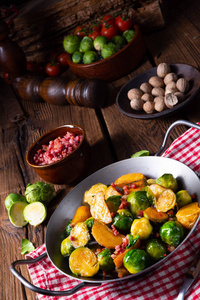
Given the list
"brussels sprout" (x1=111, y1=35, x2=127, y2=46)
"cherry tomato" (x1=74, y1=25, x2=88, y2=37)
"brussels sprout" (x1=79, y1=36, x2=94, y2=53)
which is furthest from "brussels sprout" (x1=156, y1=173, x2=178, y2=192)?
"cherry tomato" (x1=74, y1=25, x2=88, y2=37)

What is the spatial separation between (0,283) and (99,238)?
0.76 meters

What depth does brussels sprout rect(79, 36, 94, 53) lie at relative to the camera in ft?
10.1

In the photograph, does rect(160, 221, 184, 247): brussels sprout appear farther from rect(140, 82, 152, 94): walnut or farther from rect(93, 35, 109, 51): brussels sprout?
rect(93, 35, 109, 51): brussels sprout

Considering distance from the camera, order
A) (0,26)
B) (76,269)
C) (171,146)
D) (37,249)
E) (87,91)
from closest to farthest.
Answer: (76,269) < (37,249) < (171,146) < (87,91) < (0,26)

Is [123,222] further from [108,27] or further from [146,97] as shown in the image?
[108,27]

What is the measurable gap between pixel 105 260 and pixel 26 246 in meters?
0.75

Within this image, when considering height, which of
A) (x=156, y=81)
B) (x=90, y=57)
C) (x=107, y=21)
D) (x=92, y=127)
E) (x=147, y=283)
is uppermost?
(x=107, y=21)

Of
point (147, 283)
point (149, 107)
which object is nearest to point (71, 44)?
point (149, 107)

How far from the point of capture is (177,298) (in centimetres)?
140

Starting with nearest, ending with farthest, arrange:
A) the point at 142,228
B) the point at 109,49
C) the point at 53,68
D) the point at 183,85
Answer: the point at 142,228
the point at 183,85
the point at 109,49
the point at 53,68

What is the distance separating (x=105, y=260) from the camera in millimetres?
1469

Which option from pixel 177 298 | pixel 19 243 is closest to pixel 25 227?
pixel 19 243

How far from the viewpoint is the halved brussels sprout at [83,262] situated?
58.8 inches

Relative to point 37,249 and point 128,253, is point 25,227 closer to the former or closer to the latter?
point 37,249
